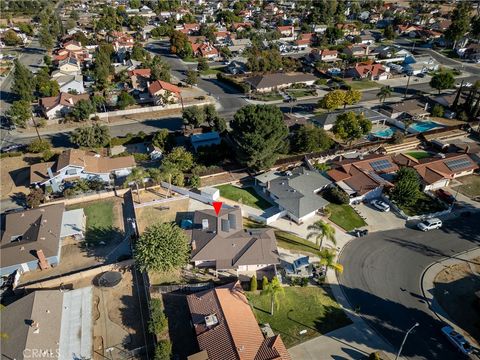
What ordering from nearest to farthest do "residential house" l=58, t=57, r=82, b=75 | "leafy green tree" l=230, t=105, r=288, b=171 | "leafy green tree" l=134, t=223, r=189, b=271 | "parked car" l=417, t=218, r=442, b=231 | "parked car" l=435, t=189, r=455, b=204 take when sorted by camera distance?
"leafy green tree" l=134, t=223, r=189, b=271 < "parked car" l=417, t=218, r=442, b=231 < "parked car" l=435, t=189, r=455, b=204 < "leafy green tree" l=230, t=105, r=288, b=171 < "residential house" l=58, t=57, r=82, b=75

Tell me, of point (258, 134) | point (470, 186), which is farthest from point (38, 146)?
point (470, 186)

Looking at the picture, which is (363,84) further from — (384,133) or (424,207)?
(424,207)

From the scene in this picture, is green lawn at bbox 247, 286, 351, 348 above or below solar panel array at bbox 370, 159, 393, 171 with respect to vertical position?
below

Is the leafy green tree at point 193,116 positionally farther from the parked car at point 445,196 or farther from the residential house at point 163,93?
the parked car at point 445,196

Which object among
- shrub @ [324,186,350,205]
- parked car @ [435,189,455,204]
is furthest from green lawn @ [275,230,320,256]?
parked car @ [435,189,455,204]

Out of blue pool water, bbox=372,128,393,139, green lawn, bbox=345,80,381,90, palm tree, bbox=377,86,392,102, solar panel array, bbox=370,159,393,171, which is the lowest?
solar panel array, bbox=370,159,393,171

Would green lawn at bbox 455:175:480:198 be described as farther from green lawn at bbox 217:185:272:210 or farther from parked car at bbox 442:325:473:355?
green lawn at bbox 217:185:272:210

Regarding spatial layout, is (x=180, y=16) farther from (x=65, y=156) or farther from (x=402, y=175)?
(x=402, y=175)
